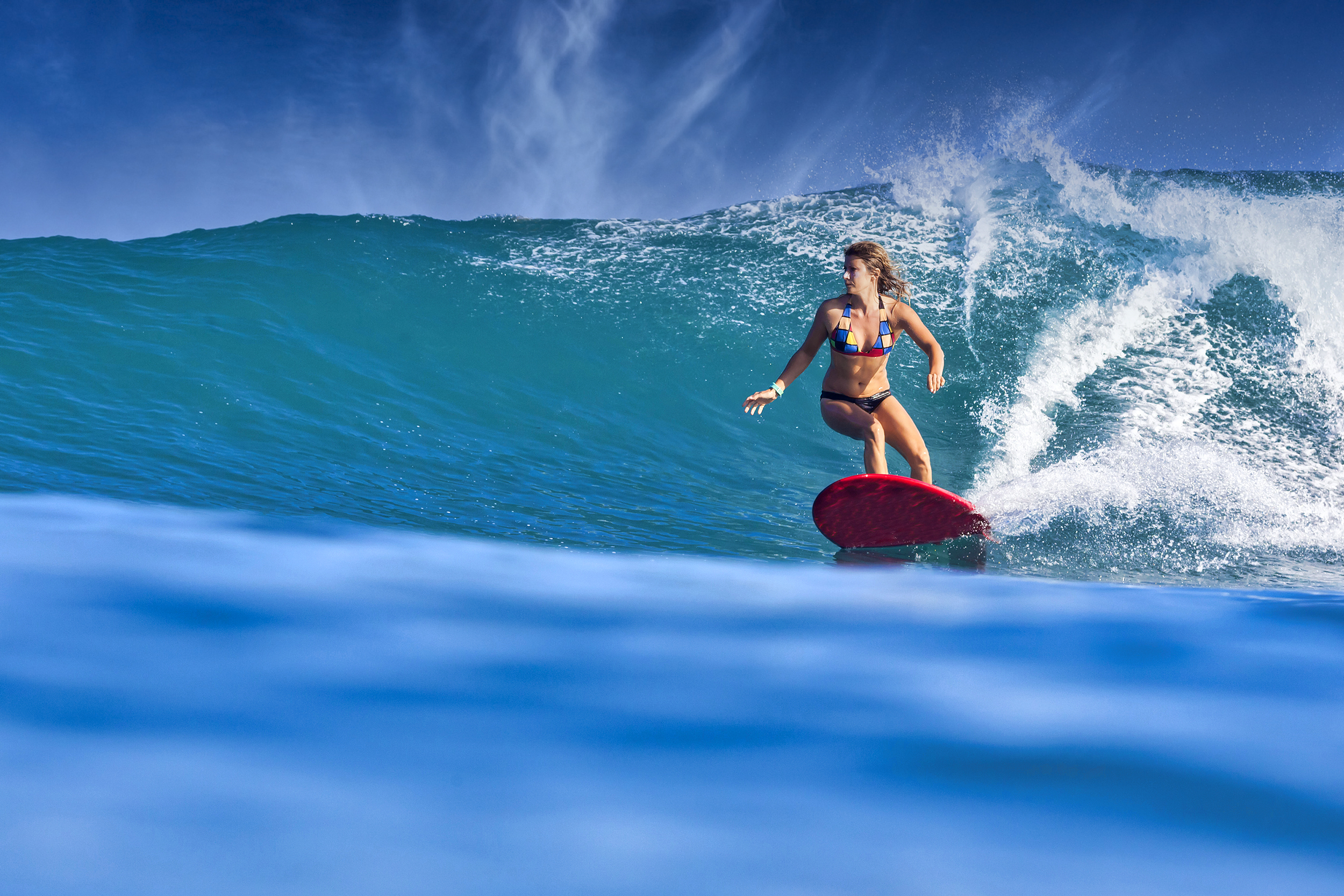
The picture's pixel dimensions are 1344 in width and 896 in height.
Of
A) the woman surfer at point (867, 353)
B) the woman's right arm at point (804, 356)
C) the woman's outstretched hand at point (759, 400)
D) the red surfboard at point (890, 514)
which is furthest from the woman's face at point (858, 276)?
the red surfboard at point (890, 514)

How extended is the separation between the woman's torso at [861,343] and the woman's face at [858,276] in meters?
0.05

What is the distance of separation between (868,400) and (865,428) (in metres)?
0.16

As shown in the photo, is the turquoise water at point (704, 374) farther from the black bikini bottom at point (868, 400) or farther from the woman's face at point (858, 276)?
the woman's face at point (858, 276)

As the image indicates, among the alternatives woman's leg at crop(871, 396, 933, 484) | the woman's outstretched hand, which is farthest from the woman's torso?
the woman's outstretched hand

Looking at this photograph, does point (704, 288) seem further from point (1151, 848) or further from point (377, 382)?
point (1151, 848)

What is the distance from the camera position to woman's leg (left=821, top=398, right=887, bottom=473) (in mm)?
4641

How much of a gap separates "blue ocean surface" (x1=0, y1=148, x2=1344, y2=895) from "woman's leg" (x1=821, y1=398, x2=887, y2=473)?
0.59 m

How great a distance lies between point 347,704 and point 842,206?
13.9 metres

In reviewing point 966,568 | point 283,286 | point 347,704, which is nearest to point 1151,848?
point 347,704

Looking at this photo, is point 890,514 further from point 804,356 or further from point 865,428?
point 804,356

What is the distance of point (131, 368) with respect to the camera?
23.7 ft

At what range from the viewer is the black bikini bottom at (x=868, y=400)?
4695mm

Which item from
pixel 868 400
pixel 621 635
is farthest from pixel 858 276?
pixel 621 635

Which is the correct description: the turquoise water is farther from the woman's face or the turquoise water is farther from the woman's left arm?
the woman's face
